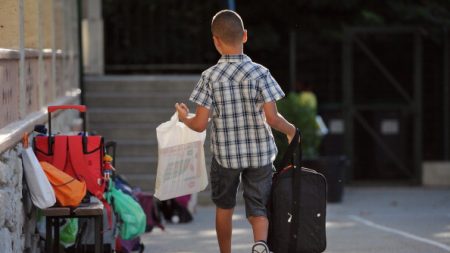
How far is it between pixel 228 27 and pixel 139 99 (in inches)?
401

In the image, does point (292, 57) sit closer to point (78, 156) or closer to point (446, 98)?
point (446, 98)

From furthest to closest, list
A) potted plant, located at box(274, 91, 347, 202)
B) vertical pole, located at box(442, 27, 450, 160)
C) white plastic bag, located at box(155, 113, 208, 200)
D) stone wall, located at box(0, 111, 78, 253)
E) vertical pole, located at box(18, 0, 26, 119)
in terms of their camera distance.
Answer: vertical pole, located at box(442, 27, 450, 160)
potted plant, located at box(274, 91, 347, 202)
vertical pole, located at box(18, 0, 26, 119)
white plastic bag, located at box(155, 113, 208, 200)
stone wall, located at box(0, 111, 78, 253)

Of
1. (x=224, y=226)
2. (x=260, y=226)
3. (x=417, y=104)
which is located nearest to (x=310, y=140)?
(x=417, y=104)

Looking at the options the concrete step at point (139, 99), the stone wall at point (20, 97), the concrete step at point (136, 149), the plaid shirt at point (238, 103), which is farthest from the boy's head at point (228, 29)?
the concrete step at point (139, 99)

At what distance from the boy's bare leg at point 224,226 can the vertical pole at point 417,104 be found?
1211cm

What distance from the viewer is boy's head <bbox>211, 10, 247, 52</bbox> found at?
7977mm

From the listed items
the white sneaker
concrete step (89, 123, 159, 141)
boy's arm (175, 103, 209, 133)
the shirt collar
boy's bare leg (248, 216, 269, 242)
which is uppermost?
the shirt collar

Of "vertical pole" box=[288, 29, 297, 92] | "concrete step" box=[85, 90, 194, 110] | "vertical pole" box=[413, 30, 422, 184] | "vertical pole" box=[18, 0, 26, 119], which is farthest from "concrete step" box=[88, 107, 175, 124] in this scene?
"vertical pole" box=[18, 0, 26, 119]

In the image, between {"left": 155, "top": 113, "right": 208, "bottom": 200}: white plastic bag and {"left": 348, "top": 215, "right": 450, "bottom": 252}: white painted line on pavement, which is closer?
{"left": 155, "top": 113, "right": 208, "bottom": 200}: white plastic bag

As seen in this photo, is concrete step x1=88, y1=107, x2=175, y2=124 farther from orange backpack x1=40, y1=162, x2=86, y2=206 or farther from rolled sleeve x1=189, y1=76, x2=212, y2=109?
rolled sleeve x1=189, y1=76, x2=212, y2=109

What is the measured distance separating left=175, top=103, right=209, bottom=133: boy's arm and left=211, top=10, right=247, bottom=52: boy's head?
48cm

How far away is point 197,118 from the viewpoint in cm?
802

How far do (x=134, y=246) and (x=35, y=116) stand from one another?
1.40 meters

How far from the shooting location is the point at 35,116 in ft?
33.7
